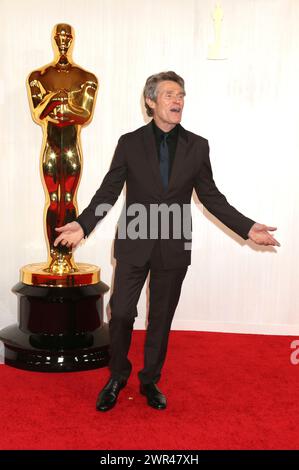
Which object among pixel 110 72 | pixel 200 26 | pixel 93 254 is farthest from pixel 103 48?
pixel 93 254

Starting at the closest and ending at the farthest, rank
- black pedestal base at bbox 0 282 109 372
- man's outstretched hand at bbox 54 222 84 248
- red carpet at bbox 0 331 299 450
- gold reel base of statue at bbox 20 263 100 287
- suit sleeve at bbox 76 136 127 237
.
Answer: red carpet at bbox 0 331 299 450 → man's outstretched hand at bbox 54 222 84 248 → suit sleeve at bbox 76 136 127 237 → black pedestal base at bbox 0 282 109 372 → gold reel base of statue at bbox 20 263 100 287

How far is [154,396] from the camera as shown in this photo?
8.08 feet

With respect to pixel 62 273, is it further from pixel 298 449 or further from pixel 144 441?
pixel 298 449

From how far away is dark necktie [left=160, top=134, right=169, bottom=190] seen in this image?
7.80 ft

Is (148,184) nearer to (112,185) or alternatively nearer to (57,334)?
(112,185)

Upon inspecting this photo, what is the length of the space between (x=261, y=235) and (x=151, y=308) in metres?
0.55

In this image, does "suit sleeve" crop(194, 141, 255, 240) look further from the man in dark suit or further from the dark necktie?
the dark necktie

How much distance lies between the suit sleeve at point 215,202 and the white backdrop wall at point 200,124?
1.40 metres

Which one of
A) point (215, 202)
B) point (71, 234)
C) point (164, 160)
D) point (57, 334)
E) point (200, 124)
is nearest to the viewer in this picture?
point (71, 234)

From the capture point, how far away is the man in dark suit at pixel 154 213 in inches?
92.4

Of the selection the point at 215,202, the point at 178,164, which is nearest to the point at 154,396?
the point at 215,202

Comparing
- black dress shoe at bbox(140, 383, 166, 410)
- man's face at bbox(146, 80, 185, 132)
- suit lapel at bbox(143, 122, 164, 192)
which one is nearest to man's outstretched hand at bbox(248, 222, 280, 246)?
suit lapel at bbox(143, 122, 164, 192)

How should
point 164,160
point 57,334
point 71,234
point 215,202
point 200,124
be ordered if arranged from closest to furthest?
point 71,234
point 164,160
point 215,202
point 57,334
point 200,124
